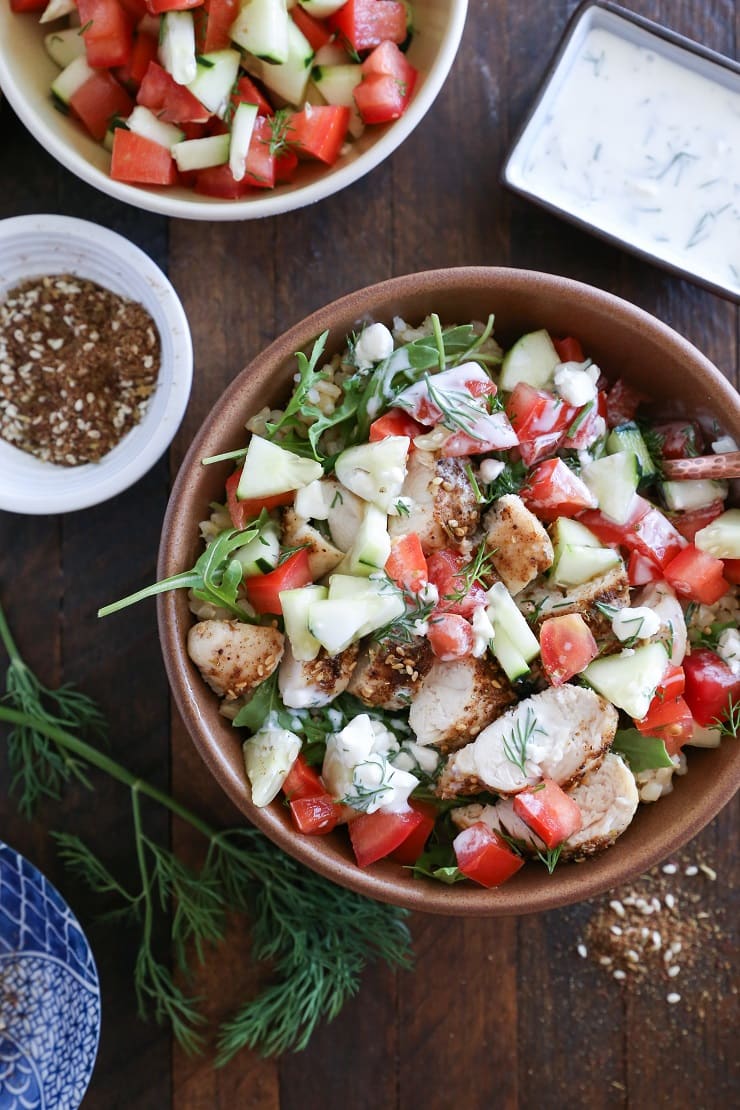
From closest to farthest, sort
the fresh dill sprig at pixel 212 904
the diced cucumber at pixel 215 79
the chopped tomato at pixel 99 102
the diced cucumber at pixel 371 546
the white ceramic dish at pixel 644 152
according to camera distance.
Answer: the diced cucumber at pixel 371 546 → the diced cucumber at pixel 215 79 → the chopped tomato at pixel 99 102 → the white ceramic dish at pixel 644 152 → the fresh dill sprig at pixel 212 904

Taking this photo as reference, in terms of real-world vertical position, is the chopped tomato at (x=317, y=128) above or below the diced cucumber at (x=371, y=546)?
above

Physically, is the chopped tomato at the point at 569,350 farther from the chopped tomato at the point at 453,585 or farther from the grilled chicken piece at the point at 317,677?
the grilled chicken piece at the point at 317,677

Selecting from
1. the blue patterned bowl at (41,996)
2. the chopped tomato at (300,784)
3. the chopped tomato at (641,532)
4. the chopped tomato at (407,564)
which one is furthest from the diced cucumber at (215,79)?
the blue patterned bowl at (41,996)

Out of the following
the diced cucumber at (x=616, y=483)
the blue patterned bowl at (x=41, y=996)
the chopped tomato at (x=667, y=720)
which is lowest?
the blue patterned bowl at (x=41, y=996)

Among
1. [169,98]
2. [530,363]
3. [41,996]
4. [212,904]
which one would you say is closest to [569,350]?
[530,363]

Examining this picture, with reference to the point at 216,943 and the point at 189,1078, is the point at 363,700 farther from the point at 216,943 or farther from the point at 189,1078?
the point at 189,1078

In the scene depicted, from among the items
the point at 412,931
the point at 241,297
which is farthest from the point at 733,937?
the point at 241,297

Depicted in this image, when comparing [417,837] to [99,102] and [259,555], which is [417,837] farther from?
[99,102]
